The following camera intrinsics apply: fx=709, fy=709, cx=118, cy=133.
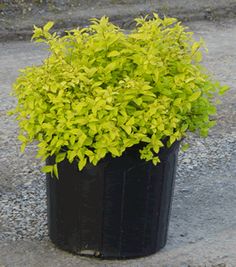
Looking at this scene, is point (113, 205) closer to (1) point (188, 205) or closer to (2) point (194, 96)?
(2) point (194, 96)

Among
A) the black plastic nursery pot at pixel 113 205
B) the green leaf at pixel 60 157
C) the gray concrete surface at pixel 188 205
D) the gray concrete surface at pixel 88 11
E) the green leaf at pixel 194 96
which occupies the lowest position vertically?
the gray concrete surface at pixel 88 11

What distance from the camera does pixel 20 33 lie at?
8062 millimetres

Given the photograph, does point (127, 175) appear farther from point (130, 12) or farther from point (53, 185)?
point (130, 12)

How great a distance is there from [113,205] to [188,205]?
38.9 inches

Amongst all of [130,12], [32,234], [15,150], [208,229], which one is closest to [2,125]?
[15,150]

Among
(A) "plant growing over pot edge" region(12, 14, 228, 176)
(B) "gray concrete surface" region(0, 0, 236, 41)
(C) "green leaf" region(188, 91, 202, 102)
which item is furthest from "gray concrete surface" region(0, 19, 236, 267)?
(B) "gray concrete surface" region(0, 0, 236, 41)

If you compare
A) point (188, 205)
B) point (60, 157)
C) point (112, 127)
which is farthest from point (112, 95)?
point (188, 205)

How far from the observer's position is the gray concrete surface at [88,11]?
832 centimetres

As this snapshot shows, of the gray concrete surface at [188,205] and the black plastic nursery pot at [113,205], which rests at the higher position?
the black plastic nursery pot at [113,205]

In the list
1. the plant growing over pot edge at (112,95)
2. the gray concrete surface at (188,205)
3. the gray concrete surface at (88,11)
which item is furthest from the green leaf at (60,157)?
the gray concrete surface at (88,11)

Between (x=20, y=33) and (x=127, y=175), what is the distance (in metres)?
4.79

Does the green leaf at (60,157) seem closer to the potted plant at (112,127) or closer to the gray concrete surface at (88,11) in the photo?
the potted plant at (112,127)

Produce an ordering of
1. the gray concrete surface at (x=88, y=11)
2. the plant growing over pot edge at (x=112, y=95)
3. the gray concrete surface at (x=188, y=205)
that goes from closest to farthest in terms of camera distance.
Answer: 1. the plant growing over pot edge at (x=112, y=95)
2. the gray concrete surface at (x=188, y=205)
3. the gray concrete surface at (x=88, y=11)

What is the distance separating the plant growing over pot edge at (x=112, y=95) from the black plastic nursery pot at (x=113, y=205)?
93mm
